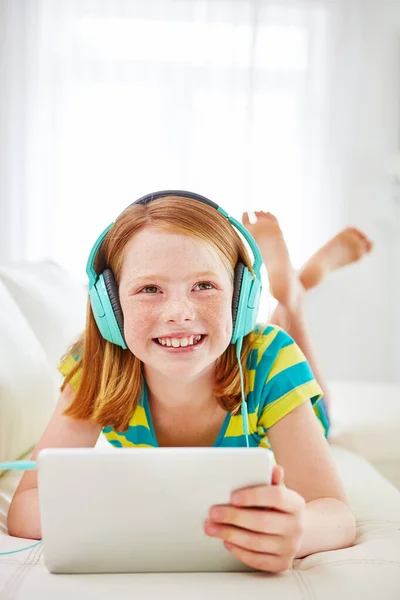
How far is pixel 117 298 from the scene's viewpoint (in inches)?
38.4

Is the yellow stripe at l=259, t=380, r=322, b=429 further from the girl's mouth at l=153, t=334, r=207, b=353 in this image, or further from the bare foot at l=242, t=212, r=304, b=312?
the bare foot at l=242, t=212, r=304, b=312

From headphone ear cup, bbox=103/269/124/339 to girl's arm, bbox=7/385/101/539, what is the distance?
186 mm

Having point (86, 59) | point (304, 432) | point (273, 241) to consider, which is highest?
point (86, 59)

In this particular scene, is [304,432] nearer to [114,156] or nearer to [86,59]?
[114,156]

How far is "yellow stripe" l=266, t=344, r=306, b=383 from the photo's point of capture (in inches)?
43.0

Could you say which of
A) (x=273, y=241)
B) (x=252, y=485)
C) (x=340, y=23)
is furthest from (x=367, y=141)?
(x=252, y=485)

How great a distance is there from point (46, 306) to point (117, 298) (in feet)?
2.17

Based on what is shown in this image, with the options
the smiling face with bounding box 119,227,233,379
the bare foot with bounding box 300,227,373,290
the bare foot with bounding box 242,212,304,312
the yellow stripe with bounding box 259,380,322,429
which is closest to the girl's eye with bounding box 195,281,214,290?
the smiling face with bounding box 119,227,233,379

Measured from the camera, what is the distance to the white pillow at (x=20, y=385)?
1.17m

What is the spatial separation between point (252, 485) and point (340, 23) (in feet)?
10.9

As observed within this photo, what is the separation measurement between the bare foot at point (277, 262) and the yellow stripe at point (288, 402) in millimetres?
506

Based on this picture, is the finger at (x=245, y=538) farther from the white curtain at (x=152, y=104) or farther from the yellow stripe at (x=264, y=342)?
the white curtain at (x=152, y=104)

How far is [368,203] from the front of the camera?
12.1 ft

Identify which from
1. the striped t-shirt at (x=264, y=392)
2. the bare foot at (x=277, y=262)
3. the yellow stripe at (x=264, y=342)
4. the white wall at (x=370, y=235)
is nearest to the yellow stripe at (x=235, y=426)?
the striped t-shirt at (x=264, y=392)
